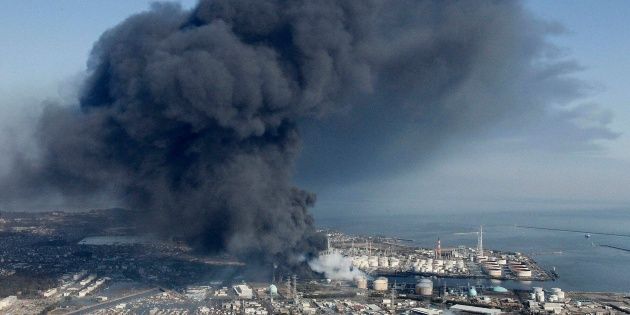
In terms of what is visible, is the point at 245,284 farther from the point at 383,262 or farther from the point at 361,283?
the point at 383,262

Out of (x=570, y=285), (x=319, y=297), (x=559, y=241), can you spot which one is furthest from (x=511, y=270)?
(x=559, y=241)

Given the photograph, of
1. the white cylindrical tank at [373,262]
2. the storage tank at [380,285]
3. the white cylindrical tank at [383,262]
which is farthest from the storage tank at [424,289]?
the white cylindrical tank at [383,262]

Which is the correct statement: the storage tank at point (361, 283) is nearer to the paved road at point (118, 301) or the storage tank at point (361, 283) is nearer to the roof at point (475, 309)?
the roof at point (475, 309)

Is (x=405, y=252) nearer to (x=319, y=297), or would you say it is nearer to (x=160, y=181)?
(x=319, y=297)

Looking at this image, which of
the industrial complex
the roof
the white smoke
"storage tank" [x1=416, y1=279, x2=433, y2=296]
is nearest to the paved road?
the industrial complex

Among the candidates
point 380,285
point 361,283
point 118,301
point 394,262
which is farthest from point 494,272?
point 118,301

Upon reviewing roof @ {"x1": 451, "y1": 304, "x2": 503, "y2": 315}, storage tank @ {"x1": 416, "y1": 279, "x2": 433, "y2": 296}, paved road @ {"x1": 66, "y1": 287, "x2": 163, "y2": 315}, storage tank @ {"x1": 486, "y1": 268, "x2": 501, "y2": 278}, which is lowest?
paved road @ {"x1": 66, "y1": 287, "x2": 163, "y2": 315}

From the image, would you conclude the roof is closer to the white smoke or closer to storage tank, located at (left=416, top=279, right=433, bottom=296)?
storage tank, located at (left=416, top=279, right=433, bottom=296)

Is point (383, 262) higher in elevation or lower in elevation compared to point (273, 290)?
higher
